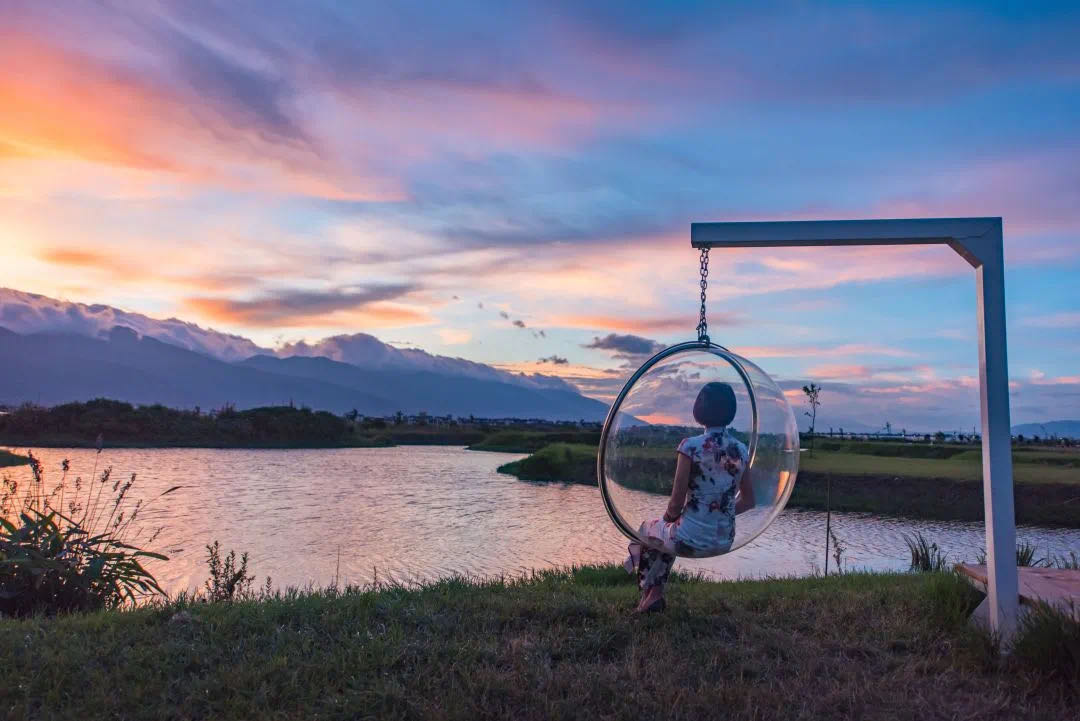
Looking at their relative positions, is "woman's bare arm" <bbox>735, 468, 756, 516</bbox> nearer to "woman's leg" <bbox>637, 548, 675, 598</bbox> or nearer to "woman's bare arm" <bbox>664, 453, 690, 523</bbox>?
"woman's bare arm" <bbox>664, 453, 690, 523</bbox>

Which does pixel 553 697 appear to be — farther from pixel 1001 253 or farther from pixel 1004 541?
pixel 1001 253

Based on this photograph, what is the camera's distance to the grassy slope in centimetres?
433

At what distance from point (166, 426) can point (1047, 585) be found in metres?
52.5

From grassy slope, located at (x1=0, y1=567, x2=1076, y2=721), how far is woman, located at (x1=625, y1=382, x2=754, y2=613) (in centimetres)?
69

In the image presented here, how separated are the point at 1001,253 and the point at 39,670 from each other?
7.19 meters

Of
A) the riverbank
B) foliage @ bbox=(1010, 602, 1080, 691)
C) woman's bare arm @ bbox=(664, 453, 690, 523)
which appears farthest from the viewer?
the riverbank

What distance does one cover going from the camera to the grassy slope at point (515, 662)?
4328 mm

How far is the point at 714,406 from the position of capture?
17.9ft

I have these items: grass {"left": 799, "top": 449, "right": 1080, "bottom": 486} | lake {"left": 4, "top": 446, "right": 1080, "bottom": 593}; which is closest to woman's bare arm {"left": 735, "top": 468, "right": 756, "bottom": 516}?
lake {"left": 4, "top": 446, "right": 1080, "bottom": 593}

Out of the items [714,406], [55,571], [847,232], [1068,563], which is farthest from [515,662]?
[1068,563]

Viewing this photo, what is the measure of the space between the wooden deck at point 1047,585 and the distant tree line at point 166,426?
37.5 m

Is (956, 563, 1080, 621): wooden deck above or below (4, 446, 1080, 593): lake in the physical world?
above

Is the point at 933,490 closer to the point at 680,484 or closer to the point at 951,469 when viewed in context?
the point at 951,469

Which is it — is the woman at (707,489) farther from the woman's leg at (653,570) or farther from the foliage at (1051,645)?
the foliage at (1051,645)
